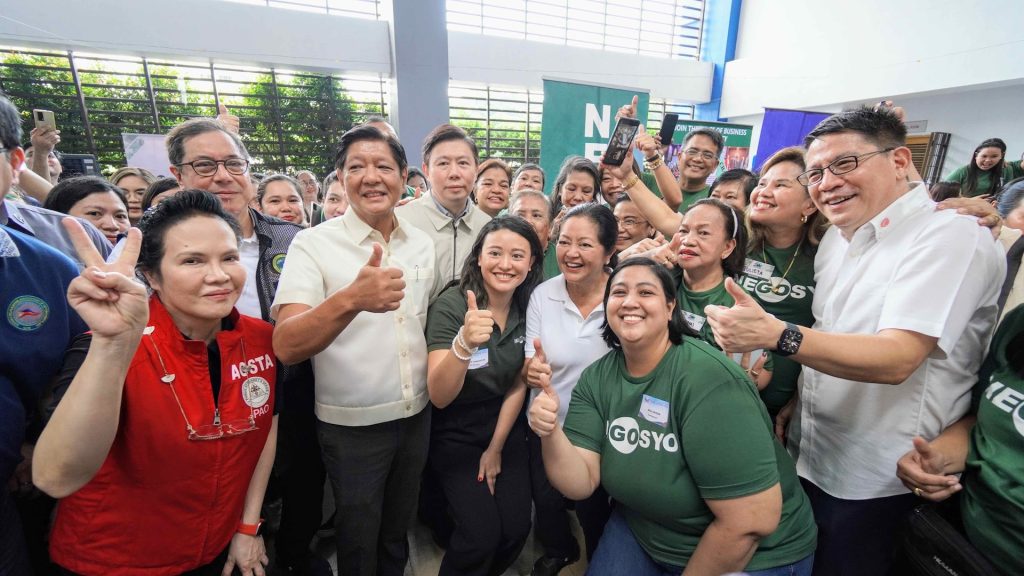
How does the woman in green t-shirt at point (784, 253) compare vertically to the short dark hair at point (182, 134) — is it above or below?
below

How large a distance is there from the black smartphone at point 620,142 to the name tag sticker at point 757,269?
3.58 feet

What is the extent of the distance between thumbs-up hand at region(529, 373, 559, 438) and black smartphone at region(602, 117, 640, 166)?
1.87 metres

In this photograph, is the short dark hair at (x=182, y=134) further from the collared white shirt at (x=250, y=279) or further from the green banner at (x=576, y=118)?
the green banner at (x=576, y=118)

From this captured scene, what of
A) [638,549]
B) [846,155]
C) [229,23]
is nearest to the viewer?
[846,155]

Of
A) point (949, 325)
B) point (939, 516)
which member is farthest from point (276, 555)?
point (949, 325)

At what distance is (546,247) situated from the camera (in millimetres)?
2797

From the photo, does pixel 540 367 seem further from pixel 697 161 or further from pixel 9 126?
pixel 697 161

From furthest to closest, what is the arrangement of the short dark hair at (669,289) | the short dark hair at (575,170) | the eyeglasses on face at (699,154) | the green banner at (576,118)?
the green banner at (576,118), the eyeglasses on face at (699,154), the short dark hair at (575,170), the short dark hair at (669,289)

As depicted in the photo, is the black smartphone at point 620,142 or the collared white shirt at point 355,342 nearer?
the collared white shirt at point 355,342

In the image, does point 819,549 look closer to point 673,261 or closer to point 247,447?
point 673,261

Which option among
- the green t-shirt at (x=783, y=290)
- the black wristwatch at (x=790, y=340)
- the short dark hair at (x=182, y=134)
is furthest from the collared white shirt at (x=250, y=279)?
the green t-shirt at (x=783, y=290)

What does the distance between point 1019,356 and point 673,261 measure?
3.61 ft

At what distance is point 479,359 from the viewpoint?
6.14 feet

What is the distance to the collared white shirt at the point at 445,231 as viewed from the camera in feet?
8.09
